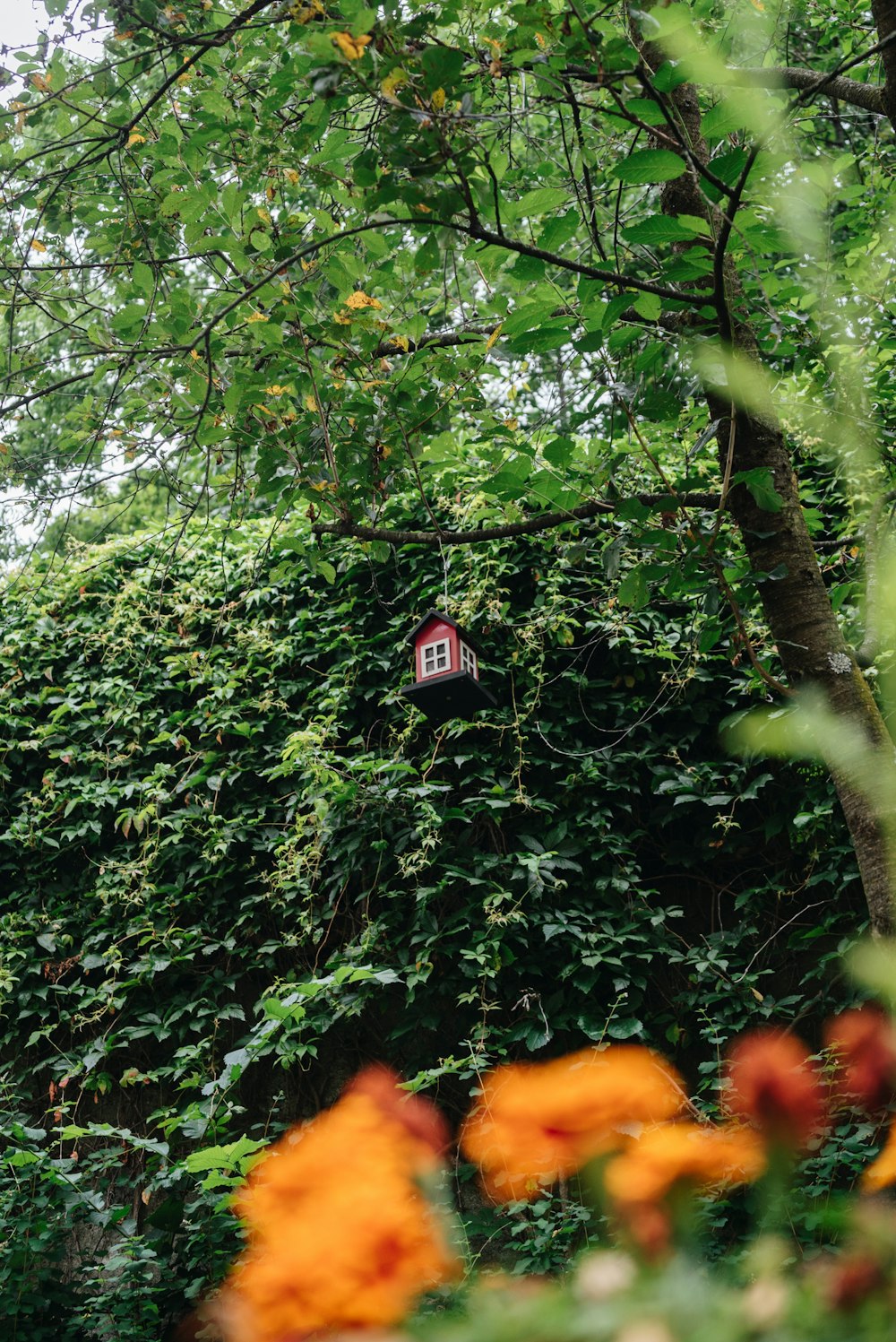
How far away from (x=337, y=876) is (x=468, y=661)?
2.97ft

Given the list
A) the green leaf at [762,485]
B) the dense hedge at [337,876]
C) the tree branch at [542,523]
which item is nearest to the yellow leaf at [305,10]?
the tree branch at [542,523]

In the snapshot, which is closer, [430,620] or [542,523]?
[542,523]

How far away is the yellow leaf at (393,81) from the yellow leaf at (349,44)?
49 millimetres

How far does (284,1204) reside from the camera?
57 cm

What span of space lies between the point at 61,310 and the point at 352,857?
183cm

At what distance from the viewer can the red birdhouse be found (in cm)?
275

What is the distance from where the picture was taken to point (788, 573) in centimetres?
171

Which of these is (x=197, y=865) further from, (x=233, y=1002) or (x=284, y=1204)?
(x=284, y=1204)

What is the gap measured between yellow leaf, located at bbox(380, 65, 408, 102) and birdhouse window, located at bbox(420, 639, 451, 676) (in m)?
1.54

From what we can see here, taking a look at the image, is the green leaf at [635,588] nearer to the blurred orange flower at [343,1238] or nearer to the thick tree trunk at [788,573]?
the thick tree trunk at [788,573]

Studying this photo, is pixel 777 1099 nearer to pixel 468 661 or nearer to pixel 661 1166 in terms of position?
pixel 661 1166

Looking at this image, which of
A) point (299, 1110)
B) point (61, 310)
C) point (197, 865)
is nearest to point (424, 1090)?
point (299, 1110)

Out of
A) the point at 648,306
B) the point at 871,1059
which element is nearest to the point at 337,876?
the point at 648,306

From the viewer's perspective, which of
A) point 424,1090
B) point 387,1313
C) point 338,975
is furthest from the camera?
point 424,1090
